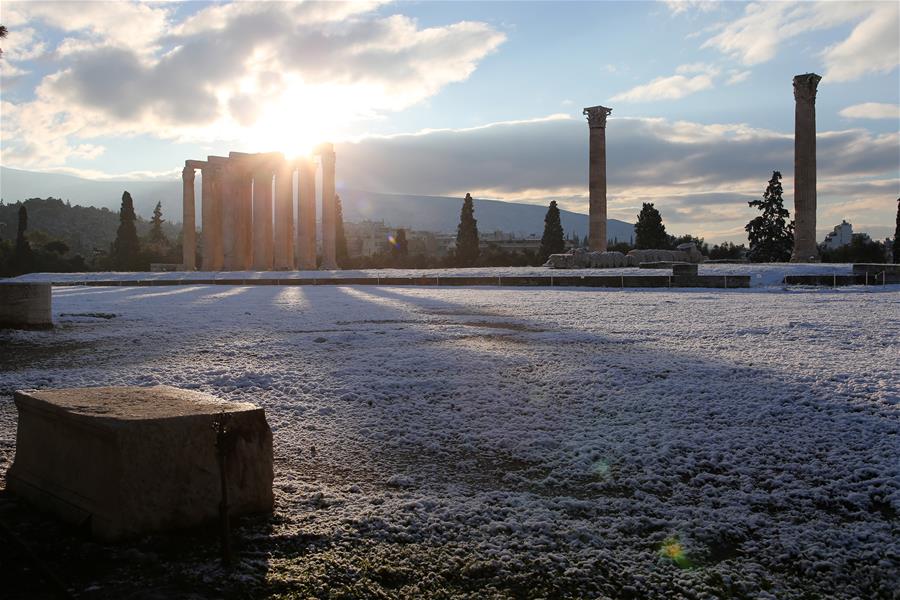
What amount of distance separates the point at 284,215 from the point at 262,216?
4.42 ft

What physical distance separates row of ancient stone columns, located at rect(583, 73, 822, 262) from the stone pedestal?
104 feet

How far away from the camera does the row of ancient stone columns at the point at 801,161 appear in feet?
115

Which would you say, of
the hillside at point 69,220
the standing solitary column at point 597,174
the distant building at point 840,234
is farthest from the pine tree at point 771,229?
the hillside at point 69,220

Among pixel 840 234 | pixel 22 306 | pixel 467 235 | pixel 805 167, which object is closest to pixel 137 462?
pixel 22 306

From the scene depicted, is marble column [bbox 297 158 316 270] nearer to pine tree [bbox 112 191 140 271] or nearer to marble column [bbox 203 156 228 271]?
marble column [bbox 203 156 228 271]

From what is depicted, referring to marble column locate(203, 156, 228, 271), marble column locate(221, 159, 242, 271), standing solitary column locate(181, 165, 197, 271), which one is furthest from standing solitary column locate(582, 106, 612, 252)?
standing solitary column locate(181, 165, 197, 271)

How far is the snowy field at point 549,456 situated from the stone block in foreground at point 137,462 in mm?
227

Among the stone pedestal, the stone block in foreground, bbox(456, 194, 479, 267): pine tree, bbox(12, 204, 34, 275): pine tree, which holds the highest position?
bbox(456, 194, 479, 267): pine tree

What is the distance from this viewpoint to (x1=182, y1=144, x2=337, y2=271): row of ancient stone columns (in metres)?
42.0

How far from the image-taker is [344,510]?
3.75 meters

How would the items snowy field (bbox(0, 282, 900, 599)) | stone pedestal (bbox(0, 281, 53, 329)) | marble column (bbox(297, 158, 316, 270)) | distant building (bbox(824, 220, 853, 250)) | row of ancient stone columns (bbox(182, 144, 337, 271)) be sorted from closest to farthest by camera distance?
snowy field (bbox(0, 282, 900, 599))
stone pedestal (bbox(0, 281, 53, 329))
marble column (bbox(297, 158, 316, 270))
row of ancient stone columns (bbox(182, 144, 337, 271))
distant building (bbox(824, 220, 853, 250))

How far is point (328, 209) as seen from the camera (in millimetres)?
42375

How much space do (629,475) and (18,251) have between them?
202 feet

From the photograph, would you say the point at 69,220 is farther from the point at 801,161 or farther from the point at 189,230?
the point at 801,161
